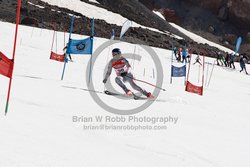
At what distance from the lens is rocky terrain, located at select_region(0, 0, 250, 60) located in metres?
35.2

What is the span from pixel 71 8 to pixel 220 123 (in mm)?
38780

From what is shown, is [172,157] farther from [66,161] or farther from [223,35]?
[223,35]

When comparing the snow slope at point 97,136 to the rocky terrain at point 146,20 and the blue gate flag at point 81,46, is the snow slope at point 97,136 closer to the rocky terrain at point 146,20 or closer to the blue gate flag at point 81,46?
the blue gate flag at point 81,46

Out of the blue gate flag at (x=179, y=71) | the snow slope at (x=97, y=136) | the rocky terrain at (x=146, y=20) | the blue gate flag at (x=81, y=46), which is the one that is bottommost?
the snow slope at (x=97, y=136)

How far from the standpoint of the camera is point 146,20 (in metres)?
52.3

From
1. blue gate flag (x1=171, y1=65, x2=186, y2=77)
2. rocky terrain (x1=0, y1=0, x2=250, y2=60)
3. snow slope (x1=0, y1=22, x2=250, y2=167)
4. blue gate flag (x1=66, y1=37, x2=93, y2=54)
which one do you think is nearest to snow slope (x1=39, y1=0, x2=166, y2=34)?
rocky terrain (x1=0, y1=0, x2=250, y2=60)

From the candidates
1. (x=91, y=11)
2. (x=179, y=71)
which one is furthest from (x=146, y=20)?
(x=179, y=71)

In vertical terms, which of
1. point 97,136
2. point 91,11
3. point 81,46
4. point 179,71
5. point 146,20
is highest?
point 146,20

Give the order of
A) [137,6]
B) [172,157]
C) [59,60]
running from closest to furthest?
[172,157]
[59,60]
[137,6]

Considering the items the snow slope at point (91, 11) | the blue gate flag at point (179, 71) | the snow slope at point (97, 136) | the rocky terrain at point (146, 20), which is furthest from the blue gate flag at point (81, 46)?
the snow slope at point (91, 11)

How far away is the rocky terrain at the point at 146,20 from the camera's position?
3519 centimetres

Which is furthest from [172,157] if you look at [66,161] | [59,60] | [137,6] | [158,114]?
[137,6]

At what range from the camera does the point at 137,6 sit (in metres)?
60.1

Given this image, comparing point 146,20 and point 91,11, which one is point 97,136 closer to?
point 91,11
